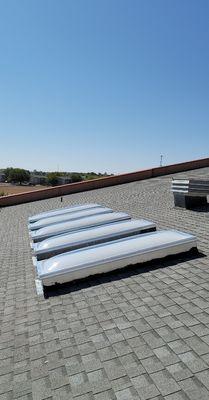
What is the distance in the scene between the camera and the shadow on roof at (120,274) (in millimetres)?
6871

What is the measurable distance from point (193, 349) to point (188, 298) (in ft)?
4.79

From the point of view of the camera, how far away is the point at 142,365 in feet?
13.3

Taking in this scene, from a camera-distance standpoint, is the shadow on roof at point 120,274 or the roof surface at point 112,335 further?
the shadow on roof at point 120,274

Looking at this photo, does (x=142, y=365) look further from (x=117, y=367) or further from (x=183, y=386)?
(x=183, y=386)

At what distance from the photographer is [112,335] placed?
486 centimetres

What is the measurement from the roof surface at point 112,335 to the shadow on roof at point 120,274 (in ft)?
0.07

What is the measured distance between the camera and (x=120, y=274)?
23.6ft

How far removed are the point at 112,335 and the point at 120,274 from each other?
2.36 meters

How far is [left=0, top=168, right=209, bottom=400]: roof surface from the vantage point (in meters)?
3.80

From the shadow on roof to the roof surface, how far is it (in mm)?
20

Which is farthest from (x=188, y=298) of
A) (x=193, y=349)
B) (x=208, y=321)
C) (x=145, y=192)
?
(x=145, y=192)

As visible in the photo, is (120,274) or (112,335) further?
(120,274)

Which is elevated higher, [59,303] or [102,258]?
[102,258]

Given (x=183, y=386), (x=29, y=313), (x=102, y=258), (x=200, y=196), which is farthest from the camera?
(x=200, y=196)
